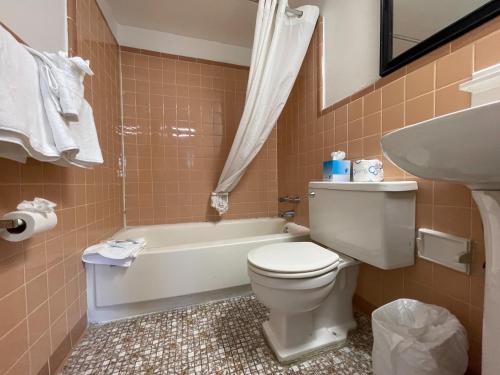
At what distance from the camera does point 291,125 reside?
71.8 inches

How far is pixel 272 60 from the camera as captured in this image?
4.27 ft

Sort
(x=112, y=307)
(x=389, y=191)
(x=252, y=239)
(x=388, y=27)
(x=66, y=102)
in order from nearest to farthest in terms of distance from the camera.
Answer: (x=66, y=102) → (x=389, y=191) → (x=388, y=27) → (x=112, y=307) → (x=252, y=239)

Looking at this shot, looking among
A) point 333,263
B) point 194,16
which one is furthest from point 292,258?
point 194,16

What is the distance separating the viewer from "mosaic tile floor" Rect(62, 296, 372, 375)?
2.80ft

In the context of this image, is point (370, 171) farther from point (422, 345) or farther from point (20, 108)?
point (20, 108)

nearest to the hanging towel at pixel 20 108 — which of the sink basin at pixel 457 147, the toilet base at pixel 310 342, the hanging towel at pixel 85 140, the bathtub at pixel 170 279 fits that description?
the hanging towel at pixel 85 140

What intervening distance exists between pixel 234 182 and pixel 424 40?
134cm

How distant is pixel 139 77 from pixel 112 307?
1690 mm

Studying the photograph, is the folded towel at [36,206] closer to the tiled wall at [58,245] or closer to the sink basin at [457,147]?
the tiled wall at [58,245]

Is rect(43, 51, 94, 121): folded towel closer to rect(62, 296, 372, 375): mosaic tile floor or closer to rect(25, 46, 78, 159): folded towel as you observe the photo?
rect(25, 46, 78, 159): folded towel

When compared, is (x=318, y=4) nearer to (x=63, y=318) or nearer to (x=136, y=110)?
(x=136, y=110)

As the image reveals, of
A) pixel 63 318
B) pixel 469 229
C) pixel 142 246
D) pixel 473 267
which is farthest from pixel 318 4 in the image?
pixel 63 318

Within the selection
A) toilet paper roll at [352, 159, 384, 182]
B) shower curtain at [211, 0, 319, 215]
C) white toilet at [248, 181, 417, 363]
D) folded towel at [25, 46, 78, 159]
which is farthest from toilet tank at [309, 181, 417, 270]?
folded towel at [25, 46, 78, 159]

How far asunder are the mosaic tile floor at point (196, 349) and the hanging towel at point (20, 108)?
0.86 m
